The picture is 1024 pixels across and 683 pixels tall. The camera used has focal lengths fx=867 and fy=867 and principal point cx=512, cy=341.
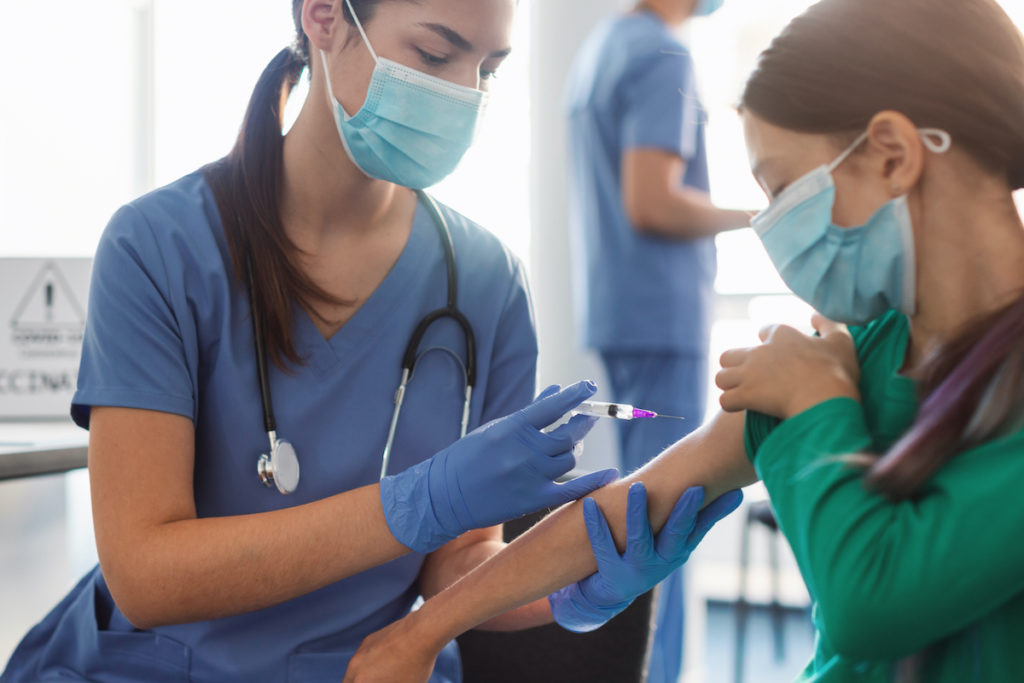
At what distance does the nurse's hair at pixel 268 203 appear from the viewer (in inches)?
42.5

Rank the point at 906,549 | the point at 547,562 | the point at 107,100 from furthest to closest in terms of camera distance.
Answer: the point at 107,100, the point at 547,562, the point at 906,549

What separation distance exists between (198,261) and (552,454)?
497 millimetres

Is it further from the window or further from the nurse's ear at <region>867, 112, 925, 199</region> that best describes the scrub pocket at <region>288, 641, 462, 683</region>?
the window

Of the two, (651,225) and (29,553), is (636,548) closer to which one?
(651,225)

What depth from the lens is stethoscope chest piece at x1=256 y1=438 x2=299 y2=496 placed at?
3.37 feet

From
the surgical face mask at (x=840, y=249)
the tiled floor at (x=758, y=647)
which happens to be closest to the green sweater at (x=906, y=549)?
the surgical face mask at (x=840, y=249)

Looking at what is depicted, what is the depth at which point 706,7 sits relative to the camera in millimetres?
2006

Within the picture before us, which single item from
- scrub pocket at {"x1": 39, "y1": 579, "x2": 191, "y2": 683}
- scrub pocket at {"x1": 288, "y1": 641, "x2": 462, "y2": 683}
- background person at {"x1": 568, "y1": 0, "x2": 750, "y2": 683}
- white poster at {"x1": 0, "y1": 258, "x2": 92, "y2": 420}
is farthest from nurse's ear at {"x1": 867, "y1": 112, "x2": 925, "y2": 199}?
white poster at {"x1": 0, "y1": 258, "x2": 92, "y2": 420}

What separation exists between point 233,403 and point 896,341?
759 mm

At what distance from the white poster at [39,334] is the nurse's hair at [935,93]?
174 centimetres

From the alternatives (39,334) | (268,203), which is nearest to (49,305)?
(39,334)

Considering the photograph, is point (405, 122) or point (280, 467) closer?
point (280, 467)

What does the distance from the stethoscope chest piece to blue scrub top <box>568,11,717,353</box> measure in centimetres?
111

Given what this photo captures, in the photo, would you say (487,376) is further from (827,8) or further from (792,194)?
(827,8)
